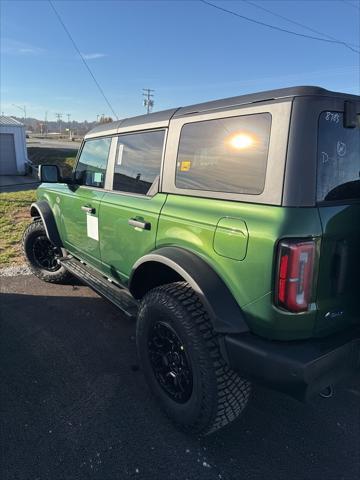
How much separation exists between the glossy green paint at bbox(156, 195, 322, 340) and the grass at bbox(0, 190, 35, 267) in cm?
436

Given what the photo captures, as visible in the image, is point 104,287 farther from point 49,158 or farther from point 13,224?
point 49,158

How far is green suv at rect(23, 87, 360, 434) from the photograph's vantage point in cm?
179

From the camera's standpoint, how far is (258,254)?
1.81 metres

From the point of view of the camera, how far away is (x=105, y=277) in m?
3.53

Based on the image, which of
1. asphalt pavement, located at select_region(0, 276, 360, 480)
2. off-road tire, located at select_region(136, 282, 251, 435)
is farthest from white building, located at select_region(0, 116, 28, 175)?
off-road tire, located at select_region(136, 282, 251, 435)

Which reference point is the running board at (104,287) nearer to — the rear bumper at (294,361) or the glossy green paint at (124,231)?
the glossy green paint at (124,231)

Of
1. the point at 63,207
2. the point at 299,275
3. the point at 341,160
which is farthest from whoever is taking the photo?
the point at 63,207

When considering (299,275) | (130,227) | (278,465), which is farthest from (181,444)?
(130,227)

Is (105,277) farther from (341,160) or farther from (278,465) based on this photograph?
(341,160)

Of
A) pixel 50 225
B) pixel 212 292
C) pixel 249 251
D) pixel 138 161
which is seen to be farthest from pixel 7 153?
pixel 249 251

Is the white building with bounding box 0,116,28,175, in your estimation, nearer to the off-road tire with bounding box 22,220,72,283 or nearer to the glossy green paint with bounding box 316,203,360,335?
the off-road tire with bounding box 22,220,72,283

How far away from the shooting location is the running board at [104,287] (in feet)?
9.53

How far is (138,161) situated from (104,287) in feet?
3.87

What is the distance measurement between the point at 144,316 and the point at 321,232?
4.27 ft
